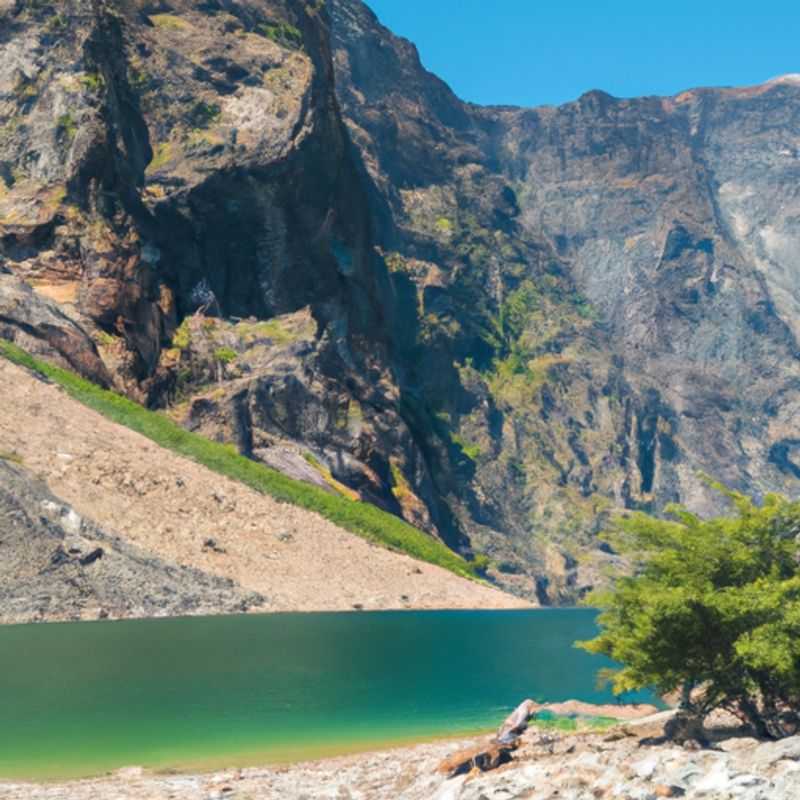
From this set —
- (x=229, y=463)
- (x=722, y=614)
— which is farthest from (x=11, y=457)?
(x=722, y=614)

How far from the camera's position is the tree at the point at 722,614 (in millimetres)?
22516

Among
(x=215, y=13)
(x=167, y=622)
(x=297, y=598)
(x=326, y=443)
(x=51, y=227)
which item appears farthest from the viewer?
(x=215, y=13)

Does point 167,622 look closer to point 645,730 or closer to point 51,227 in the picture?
point 645,730

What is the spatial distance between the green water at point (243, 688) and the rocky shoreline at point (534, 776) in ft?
7.43

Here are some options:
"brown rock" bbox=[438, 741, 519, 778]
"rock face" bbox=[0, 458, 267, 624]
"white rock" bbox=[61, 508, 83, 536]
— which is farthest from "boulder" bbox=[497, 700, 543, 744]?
"white rock" bbox=[61, 508, 83, 536]

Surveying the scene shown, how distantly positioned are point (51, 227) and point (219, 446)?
126 feet

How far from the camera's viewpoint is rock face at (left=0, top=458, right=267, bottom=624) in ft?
196

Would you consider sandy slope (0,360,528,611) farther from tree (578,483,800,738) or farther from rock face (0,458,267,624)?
tree (578,483,800,738)

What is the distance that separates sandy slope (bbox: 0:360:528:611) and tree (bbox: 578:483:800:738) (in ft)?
172

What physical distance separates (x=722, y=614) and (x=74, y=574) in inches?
1961

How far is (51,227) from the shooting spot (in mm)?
124250

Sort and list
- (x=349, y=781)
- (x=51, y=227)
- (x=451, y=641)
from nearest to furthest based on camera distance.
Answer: (x=349, y=781), (x=451, y=641), (x=51, y=227)

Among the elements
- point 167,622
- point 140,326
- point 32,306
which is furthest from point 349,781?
point 140,326

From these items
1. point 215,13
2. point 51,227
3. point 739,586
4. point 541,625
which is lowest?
point 541,625
